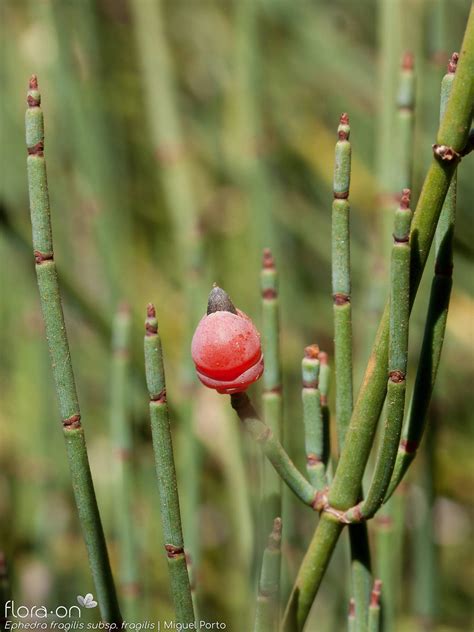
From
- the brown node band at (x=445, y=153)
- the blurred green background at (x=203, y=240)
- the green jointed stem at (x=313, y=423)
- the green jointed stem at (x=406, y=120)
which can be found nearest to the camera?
the brown node band at (x=445, y=153)

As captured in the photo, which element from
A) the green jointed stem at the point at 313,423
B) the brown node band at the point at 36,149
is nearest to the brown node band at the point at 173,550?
the green jointed stem at the point at 313,423

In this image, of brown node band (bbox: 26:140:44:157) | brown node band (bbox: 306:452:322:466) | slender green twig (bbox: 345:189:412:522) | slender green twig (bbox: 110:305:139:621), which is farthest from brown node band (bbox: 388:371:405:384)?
slender green twig (bbox: 110:305:139:621)

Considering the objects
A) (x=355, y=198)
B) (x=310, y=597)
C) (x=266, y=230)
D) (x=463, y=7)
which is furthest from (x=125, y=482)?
(x=463, y=7)

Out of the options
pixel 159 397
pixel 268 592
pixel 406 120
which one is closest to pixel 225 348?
pixel 159 397

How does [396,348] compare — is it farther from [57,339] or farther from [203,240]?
[203,240]

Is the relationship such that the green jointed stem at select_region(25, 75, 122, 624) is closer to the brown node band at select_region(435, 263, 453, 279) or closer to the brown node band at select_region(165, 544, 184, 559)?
the brown node band at select_region(165, 544, 184, 559)

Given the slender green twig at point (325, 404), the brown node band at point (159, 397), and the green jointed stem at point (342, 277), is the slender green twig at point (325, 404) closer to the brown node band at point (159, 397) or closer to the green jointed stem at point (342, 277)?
the green jointed stem at point (342, 277)
